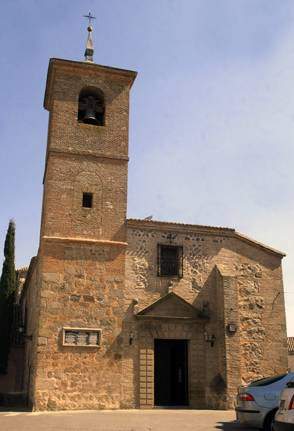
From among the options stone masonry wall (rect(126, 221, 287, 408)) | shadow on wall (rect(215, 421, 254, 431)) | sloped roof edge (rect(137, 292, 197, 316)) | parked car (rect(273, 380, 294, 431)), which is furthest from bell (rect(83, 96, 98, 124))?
parked car (rect(273, 380, 294, 431))

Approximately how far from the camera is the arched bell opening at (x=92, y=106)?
1797cm

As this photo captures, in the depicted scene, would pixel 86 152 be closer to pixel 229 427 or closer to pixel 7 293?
pixel 7 293

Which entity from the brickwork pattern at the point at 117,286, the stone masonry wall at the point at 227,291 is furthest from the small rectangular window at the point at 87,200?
the stone masonry wall at the point at 227,291

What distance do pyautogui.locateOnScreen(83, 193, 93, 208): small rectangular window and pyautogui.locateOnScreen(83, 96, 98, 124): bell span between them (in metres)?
2.78

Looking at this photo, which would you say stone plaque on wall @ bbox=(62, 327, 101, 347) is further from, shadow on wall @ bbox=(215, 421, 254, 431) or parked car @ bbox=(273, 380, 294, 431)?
parked car @ bbox=(273, 380, 294, 431)

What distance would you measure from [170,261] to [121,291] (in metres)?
2.03

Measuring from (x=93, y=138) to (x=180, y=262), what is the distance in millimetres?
5238

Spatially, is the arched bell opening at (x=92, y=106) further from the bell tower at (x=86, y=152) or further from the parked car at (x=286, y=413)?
the parked car at (x=286, y=413)

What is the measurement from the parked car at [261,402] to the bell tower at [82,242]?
563cm

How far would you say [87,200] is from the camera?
16984 mm

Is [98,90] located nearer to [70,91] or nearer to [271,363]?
[70,91]

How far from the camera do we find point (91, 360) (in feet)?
50.0

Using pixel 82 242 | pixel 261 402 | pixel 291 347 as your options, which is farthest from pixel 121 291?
pixel 291 347

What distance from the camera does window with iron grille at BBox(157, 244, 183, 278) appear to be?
16797mm
